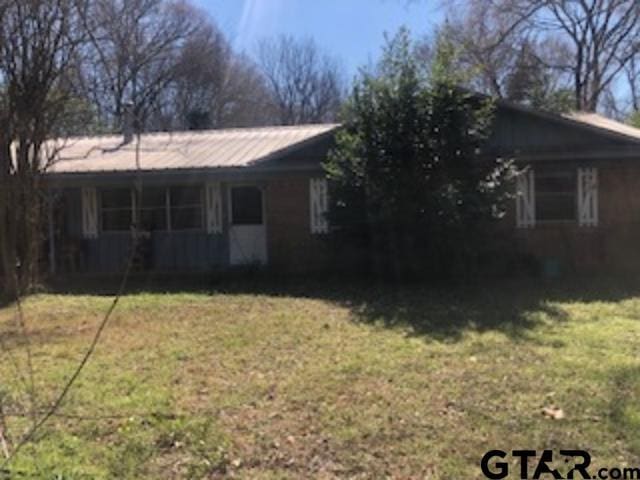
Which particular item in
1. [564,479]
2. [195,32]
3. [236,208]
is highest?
[195,32]

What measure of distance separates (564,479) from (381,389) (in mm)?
2229

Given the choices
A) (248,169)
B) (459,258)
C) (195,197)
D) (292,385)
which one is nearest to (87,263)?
(195,197)

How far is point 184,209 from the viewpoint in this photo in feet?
59.6

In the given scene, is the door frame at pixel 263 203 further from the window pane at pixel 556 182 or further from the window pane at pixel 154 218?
the window pane at pixel 556 182

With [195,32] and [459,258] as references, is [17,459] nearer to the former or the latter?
[459,258]

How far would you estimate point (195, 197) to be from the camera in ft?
59.4

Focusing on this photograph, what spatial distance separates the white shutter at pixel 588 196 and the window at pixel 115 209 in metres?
10.5

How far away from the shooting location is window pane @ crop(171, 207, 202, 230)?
59.5 feet

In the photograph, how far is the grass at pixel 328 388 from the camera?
502cm

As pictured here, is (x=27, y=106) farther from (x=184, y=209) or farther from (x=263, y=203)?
(x=263, y=203)

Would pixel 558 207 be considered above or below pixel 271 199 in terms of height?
below

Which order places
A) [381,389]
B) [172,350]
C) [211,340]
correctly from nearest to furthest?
[381,389], [172,350], [211,340]

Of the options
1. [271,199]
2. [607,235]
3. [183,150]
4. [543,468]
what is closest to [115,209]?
[183,150]

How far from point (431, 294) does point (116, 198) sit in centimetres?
920
